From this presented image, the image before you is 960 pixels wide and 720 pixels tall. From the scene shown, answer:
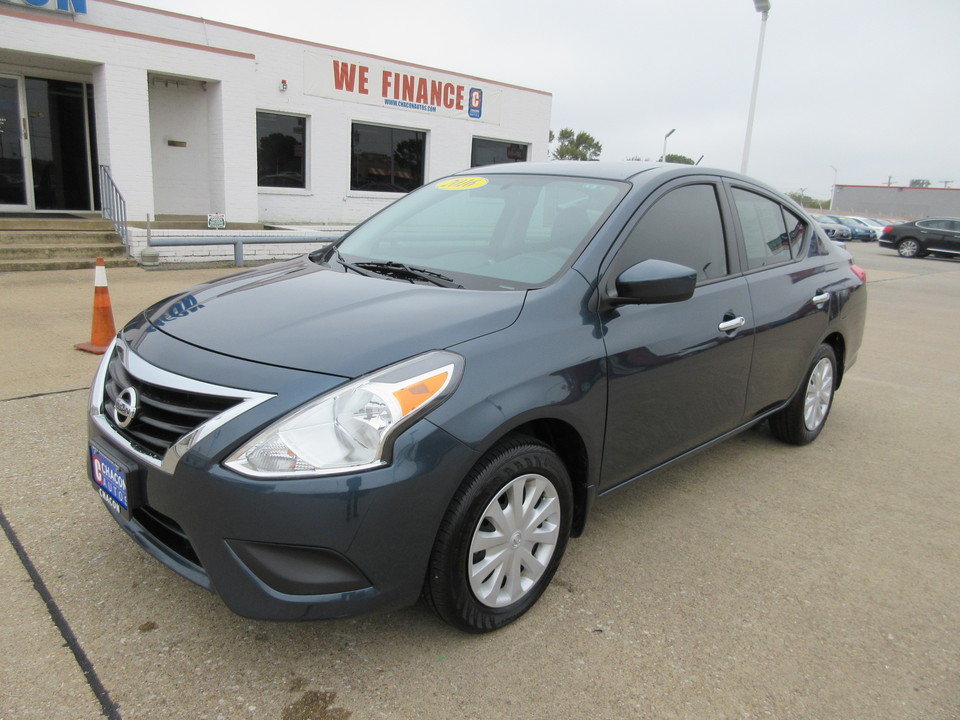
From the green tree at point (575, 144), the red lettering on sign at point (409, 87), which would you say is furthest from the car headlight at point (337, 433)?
the green tree at point (575, 144)

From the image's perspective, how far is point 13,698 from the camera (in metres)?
2.12

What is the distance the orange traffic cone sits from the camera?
5816 millimetres

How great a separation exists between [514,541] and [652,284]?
1.08 m

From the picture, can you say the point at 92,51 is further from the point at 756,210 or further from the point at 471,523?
the point at 471,523

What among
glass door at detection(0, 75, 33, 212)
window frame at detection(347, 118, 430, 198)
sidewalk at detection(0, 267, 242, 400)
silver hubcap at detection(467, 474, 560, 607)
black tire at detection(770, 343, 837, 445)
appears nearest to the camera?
silver hubcap at detection(467, 474, 560, 607)

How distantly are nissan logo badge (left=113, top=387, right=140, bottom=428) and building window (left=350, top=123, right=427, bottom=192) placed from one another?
15046 millimetres

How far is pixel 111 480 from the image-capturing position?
240 cm

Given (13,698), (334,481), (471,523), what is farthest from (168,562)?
(471,523)

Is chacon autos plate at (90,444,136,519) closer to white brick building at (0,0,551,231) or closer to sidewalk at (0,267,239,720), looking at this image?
sidewalk at (0,267,239,720)

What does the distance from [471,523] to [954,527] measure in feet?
9.09

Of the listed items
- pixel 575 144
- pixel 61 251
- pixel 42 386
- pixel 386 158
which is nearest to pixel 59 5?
pixel 61 251

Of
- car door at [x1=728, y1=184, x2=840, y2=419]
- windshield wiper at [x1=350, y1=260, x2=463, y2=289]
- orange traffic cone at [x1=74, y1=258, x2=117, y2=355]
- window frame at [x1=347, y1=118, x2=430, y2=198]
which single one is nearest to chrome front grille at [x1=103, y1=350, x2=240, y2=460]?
windshield wiper at [x1=350, y1=260, x2=463, y2=289]

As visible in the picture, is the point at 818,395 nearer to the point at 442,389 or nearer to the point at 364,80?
the point at 442,389

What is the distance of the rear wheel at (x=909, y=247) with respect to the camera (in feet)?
86.4
